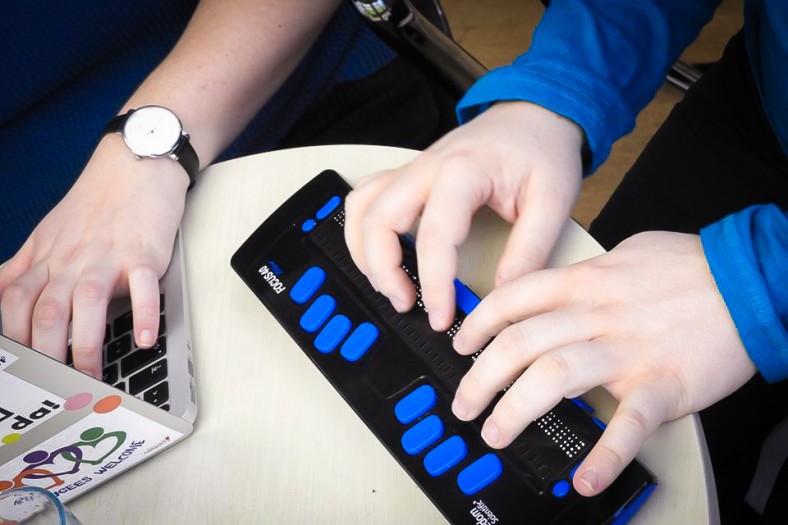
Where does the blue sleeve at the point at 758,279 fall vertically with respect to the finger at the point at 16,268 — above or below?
below

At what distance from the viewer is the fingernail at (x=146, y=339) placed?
1.73 feet

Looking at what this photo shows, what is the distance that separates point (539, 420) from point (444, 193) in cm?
17

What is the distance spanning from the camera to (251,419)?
51 cm

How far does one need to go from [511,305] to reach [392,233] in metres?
0.10

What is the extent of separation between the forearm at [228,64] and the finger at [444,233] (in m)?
0.28

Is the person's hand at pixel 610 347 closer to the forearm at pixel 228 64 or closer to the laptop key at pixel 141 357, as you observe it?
the laptop key at pixel 141 357

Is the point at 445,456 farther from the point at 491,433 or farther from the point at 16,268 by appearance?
the point at 16,268

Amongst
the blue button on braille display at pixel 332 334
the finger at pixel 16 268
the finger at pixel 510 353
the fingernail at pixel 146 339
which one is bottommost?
the finger at pixel 510 353

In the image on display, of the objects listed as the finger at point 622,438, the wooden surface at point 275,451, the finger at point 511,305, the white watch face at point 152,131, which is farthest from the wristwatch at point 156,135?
the finger at point 622,438

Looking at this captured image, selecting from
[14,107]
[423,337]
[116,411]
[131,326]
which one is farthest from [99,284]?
[14,107]

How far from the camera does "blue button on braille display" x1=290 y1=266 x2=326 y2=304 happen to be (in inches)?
20.8

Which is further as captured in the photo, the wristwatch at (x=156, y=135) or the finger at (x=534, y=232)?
the wristwatch at (x=156, y=135)

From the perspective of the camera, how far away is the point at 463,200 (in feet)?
1.68

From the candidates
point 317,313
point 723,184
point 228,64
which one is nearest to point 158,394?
point 317,313
